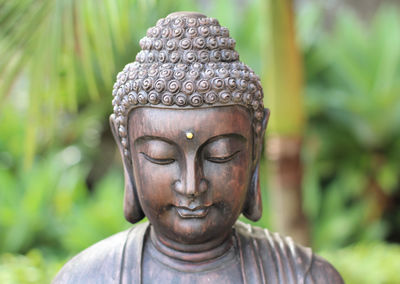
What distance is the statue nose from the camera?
1516 mm

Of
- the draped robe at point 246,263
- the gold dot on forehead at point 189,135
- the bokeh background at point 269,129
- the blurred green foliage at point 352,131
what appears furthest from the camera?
the blurred green foliage at point 352,131

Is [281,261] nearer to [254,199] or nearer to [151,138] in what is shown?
[254,199]

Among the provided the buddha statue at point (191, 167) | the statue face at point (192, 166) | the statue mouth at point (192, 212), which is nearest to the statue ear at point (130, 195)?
the buddha statue at point (191, 167)

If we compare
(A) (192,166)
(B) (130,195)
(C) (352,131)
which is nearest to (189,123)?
(A) (192,166)

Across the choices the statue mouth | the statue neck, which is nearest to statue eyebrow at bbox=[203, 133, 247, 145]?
the statue mouth

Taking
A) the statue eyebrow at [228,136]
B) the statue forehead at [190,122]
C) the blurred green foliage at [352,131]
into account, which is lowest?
the blurred green foliage at [352,131]

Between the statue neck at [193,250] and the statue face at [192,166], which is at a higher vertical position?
the statue face at [192,166]

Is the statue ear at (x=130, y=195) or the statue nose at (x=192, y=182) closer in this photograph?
the statue nose at (x=192, y=182)

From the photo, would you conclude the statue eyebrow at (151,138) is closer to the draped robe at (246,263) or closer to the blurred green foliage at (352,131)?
the draped robe at (246,263)

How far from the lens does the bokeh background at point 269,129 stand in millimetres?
2307

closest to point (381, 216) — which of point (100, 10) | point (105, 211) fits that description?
point (105, 211)

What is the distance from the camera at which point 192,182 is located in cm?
151

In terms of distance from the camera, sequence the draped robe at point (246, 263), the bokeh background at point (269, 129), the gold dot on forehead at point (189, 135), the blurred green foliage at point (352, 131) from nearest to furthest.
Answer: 1. the gold dot on forehead at point (189, 135)
2. the draped robe at point (246, 263)
3. the bokeh background at point (269, 129)
4. the blurred green foliage at point (352, 131)

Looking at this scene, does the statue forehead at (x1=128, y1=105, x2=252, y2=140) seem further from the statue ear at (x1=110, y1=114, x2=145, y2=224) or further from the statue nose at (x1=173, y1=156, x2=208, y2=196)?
the statue ear at (x1=110, y1=114, x2=145, y2=224)
